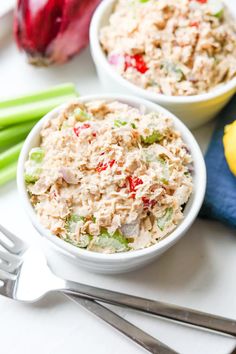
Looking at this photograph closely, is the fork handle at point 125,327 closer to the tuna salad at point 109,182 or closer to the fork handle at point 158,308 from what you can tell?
the fork handle at point 158,308

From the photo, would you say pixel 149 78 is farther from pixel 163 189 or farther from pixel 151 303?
pixel 151 303

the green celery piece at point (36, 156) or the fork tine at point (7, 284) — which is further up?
the green celery piece at point (36, 156)

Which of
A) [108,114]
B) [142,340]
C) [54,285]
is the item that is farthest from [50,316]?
[108,114]

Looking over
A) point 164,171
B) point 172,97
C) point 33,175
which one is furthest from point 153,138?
point 33,175

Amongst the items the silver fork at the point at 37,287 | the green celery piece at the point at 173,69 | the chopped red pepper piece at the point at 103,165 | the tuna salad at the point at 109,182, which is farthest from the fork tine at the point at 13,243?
the green celery piece at the point at 173,69

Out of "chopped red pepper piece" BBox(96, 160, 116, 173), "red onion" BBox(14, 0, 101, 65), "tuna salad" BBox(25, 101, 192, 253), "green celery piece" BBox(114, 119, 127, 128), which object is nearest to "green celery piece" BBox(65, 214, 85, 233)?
"tuna salad" BBox(25, 101, 192, 253)

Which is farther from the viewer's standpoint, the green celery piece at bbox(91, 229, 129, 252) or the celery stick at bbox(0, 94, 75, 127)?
the celery stick at bbox(0, 94, 75, 127)

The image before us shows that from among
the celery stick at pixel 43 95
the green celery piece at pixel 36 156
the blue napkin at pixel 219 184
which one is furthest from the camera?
the celery stick at pixel 43 95

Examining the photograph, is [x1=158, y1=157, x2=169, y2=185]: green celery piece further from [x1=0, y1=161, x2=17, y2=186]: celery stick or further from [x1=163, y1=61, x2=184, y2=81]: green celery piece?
[x1=0, y1=161, x2=17, y2=186]: celery stick
